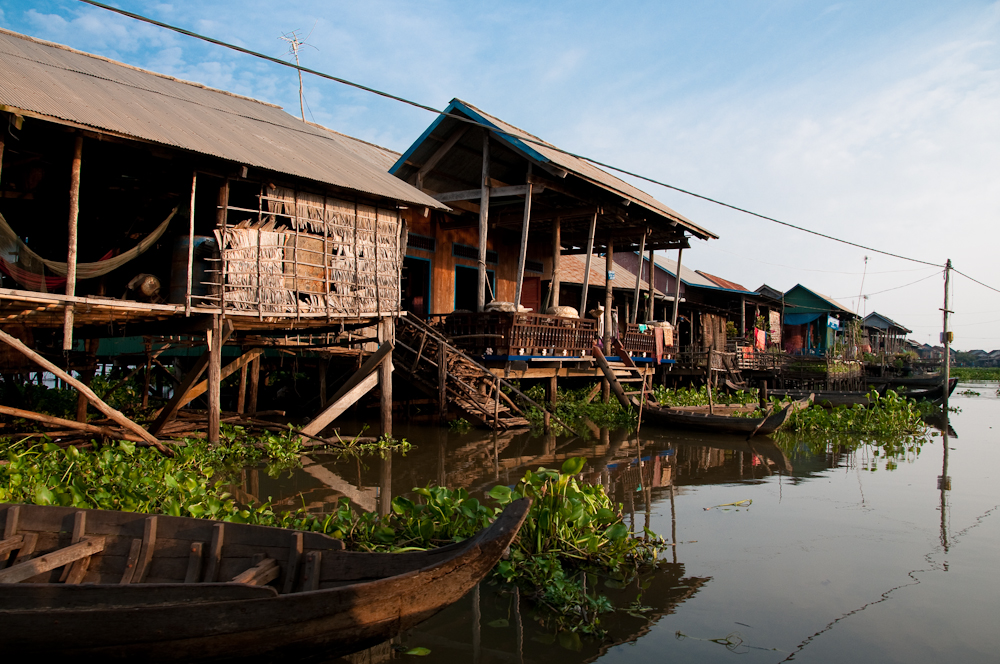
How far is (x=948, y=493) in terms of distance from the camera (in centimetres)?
936

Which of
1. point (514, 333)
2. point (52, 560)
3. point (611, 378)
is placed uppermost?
point (514, 333)

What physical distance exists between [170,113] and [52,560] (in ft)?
25.2

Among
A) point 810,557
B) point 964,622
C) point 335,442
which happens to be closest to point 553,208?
point 335,442

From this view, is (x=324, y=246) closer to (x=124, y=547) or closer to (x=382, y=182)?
(x=382, y=182)

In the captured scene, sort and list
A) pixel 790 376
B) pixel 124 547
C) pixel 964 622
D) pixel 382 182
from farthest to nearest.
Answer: pixel 790 376
pixel 382 182
pixel 964 622
pixel 124 547

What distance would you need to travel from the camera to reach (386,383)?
11.6m

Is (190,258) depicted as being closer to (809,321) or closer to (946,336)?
(946,336)

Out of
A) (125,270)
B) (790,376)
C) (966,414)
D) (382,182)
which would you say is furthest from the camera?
(790,376)

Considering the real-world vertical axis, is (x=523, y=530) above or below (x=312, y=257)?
below

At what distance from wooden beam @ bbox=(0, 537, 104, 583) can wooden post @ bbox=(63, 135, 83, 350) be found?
14.3 feet

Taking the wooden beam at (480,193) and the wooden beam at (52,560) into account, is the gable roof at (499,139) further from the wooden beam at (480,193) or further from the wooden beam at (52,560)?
the wooden beam at (52,560)

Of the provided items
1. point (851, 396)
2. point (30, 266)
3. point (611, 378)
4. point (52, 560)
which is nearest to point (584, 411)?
point (611, 378)

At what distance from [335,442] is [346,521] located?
5235mm

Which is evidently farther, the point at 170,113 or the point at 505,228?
the point at 505,228
